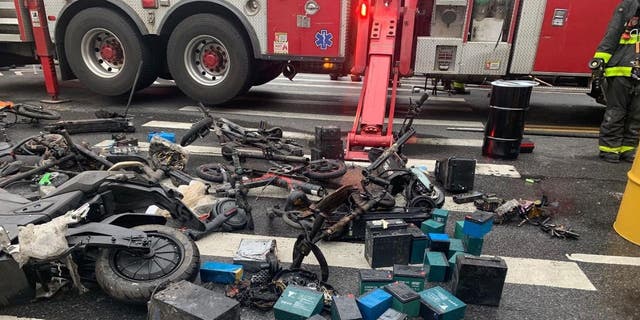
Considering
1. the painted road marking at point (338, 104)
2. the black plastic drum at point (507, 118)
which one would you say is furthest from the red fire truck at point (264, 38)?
the black plastic drum at point (507, 118)

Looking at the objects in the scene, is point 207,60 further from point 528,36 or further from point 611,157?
point 611,157

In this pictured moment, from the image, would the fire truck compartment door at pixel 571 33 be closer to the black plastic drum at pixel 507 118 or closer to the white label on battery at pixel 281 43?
the black plastic drum at pixel 507 118

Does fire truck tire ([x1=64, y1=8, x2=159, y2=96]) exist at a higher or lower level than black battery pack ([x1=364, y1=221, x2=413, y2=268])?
higher

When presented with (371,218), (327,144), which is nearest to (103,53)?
(327,144)

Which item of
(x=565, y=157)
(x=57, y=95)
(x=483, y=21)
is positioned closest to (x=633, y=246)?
(x=565, y=157)

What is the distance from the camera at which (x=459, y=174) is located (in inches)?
180

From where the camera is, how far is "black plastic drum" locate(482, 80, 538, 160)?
5469 millimetres

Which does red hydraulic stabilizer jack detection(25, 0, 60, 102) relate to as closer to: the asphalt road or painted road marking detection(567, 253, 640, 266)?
the asphalt road

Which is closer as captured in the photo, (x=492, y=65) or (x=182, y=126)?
(x=182, y=126)

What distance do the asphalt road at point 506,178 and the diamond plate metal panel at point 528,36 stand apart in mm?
1179

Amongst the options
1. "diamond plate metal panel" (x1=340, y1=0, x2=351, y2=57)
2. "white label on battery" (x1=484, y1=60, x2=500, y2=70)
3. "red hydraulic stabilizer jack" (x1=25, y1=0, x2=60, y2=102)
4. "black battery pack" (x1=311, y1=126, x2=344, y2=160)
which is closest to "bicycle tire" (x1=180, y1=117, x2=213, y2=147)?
"black battery pack" (x1=311, y1=126, x2=344, y2=160)

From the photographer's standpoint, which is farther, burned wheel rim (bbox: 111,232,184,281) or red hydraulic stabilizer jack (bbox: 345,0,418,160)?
red hydraulic stabilizer jack (bbox: 345,0,418,160)

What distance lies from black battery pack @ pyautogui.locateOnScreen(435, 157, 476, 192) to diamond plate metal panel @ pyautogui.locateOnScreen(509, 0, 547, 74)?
131 inches

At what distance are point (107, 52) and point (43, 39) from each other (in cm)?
118
